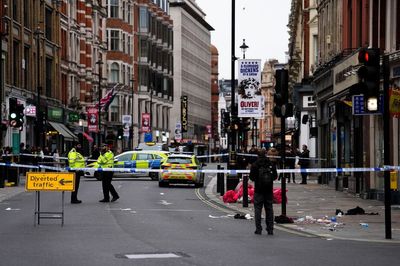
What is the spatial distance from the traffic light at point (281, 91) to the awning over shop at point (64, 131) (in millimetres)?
42622

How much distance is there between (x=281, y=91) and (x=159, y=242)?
7.30 m

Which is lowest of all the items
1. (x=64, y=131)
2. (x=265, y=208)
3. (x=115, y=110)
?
(x=265, y=208)

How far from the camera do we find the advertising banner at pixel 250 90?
3008cm

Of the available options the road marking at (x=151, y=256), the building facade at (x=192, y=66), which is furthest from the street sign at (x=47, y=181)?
the building facade at (x=192, y=66)

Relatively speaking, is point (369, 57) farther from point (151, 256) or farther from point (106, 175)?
point (106, 175)

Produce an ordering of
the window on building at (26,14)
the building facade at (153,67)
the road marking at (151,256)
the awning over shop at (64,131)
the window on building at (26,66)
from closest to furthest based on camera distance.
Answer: the road marking at (151,256) < the window on building at (26,66) < the window on building at (26,14) < the awning over shop at (64,131) < the building facade at (153,67)

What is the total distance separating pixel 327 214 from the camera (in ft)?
78.9

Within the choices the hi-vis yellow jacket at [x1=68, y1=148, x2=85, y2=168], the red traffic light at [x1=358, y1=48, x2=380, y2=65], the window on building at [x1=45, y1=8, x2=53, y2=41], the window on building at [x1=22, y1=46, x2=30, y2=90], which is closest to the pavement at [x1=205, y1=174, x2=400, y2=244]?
the red traffic light at [x1=358, y1=48, x2=380, y2=65]

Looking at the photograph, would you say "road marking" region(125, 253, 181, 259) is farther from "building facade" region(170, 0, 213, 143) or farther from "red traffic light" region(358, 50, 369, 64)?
"building facade" region(170, 0, 213, 143)

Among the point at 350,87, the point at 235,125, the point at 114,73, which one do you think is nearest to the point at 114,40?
the point at 114,73

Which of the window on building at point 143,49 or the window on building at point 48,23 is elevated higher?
the window on building at point 143,49

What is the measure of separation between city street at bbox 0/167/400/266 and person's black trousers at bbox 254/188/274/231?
260 mm

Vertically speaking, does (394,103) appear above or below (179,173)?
above

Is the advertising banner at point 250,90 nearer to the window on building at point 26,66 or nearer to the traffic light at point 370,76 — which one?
the traffic light at point 370,76
